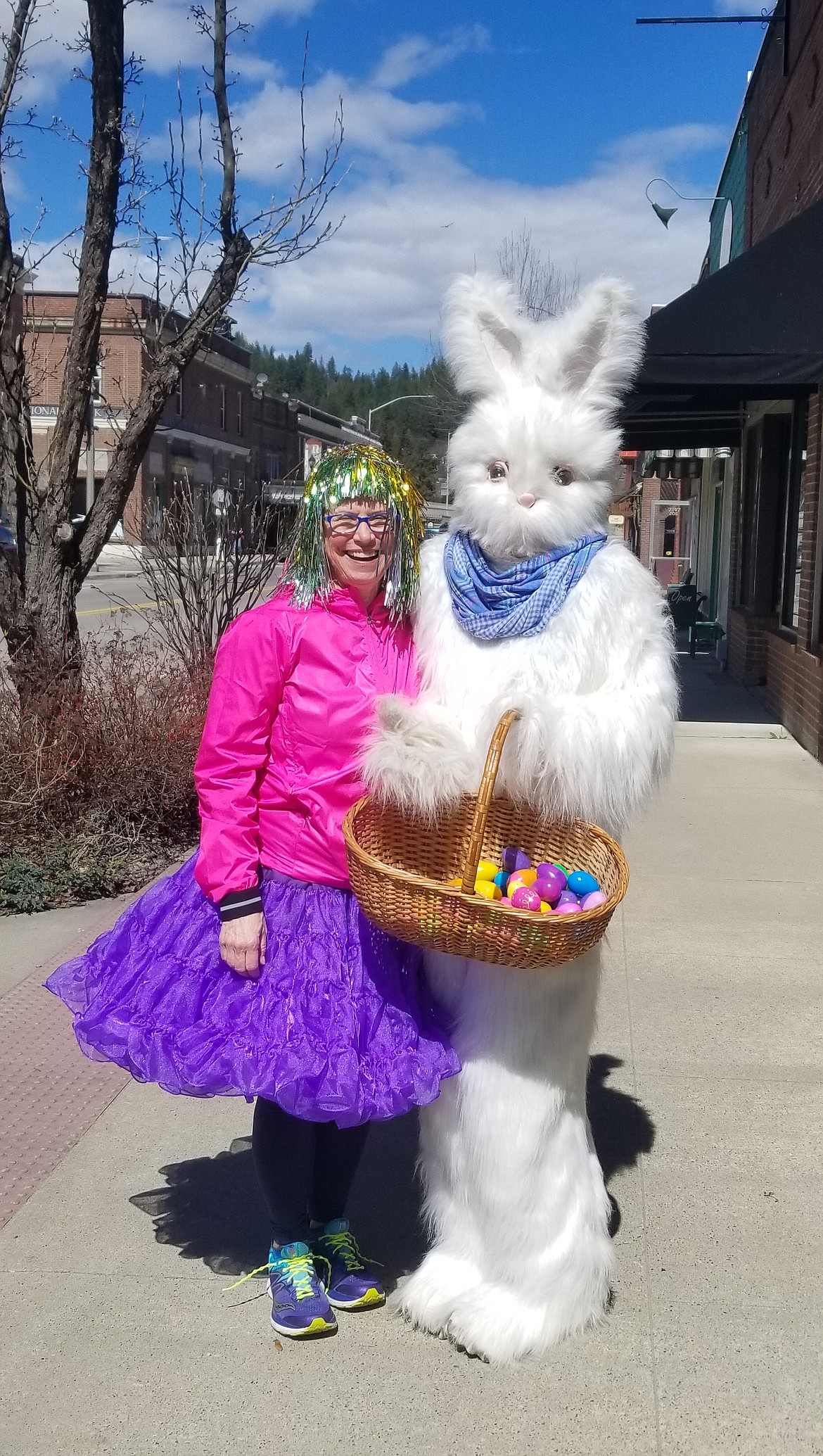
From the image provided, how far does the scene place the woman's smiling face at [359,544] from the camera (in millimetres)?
2566

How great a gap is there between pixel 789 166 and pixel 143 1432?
37.7 feet

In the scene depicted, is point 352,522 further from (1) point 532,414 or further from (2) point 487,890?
A: (2) point 487,890

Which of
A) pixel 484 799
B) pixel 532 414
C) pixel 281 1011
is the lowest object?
pixel 281 1011

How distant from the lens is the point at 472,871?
2.15m

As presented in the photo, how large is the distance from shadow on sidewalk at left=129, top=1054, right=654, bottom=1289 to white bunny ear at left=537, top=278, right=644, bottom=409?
6.81ft

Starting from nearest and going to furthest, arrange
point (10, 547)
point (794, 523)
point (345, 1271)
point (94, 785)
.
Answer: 1. point (345, 1271)
2. point (94, 785)
3. point (10, 547)
4. point (794, 523)

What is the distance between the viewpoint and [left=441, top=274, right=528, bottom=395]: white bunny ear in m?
2.67

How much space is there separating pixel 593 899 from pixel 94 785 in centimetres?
400

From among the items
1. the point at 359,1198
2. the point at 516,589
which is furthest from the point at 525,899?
the point at 359,1198

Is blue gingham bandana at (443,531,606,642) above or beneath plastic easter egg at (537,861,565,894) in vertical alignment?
above

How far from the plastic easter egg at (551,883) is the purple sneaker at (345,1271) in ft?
3.46

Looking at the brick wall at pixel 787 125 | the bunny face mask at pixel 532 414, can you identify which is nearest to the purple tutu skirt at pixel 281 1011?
the bunny face mask at pixel 532 414

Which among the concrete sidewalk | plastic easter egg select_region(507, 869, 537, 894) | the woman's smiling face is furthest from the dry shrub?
plastic easter egg select_region(507, 869, 537, 894)

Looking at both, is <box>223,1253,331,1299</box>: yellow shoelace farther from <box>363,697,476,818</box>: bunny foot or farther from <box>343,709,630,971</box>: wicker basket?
<box>363,697,476,818</box>: bunny foot
